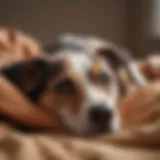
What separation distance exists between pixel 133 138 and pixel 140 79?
49 cm

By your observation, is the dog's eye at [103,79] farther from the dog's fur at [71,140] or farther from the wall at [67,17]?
the wall at [67,17]

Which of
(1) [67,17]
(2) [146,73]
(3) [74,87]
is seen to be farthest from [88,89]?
(1) [67,17]

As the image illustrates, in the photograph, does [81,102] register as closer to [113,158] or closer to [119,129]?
[119,129]

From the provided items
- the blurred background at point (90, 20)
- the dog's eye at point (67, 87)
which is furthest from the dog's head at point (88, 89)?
the blurred background at point (90, 20)

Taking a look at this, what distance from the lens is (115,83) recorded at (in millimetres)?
1282

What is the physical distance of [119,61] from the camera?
1357mm

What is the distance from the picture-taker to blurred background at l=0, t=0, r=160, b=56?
228 centimetres

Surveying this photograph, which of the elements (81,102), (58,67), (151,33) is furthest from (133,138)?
(151,33)

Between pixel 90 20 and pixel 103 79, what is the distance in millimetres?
1162

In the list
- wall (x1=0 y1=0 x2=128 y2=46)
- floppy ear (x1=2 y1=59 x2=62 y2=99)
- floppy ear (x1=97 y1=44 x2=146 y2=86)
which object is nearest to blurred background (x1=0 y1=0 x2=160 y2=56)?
wall (x1=0 y1=0 x2=128 y2=46)

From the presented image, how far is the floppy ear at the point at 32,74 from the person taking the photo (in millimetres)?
1175

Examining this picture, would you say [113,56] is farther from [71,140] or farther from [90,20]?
[90,20]

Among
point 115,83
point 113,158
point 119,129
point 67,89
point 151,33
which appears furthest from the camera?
point 151,33

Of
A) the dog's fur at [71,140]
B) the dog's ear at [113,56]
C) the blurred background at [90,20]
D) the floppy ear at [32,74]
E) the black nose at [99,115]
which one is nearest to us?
the dog's fur at [71,140]
